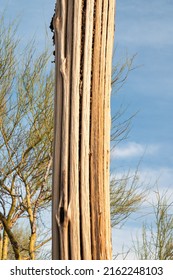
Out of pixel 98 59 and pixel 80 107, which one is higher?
pixel 98 59

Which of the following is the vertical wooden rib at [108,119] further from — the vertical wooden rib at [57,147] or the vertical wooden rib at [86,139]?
the vertical wooden rib at [57,147]

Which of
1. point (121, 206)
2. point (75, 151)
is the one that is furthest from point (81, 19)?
point (121, 206)

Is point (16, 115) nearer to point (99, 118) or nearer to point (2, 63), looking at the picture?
point (2, 63)

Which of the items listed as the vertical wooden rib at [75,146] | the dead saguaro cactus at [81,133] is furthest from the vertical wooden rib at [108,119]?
the vertical wooden rib at [75,146]

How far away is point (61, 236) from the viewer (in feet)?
6.42

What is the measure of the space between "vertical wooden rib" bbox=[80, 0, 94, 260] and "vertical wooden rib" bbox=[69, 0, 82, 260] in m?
0.02

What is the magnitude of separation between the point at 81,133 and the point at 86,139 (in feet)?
0.10

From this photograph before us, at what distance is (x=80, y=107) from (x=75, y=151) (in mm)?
185

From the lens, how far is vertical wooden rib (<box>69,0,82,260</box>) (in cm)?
195

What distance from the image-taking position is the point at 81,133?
202cm

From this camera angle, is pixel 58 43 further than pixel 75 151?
Yes

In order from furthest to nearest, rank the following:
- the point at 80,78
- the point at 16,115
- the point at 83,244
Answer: the point at 16,115 < the point at 80,78 < the point at 83,244

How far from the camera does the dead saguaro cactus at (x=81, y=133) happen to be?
77.2 inches

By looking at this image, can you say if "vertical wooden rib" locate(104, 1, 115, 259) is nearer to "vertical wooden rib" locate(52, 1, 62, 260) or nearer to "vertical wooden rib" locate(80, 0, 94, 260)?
"vertical wooden rib" locate(80, 0, 94, 260)
